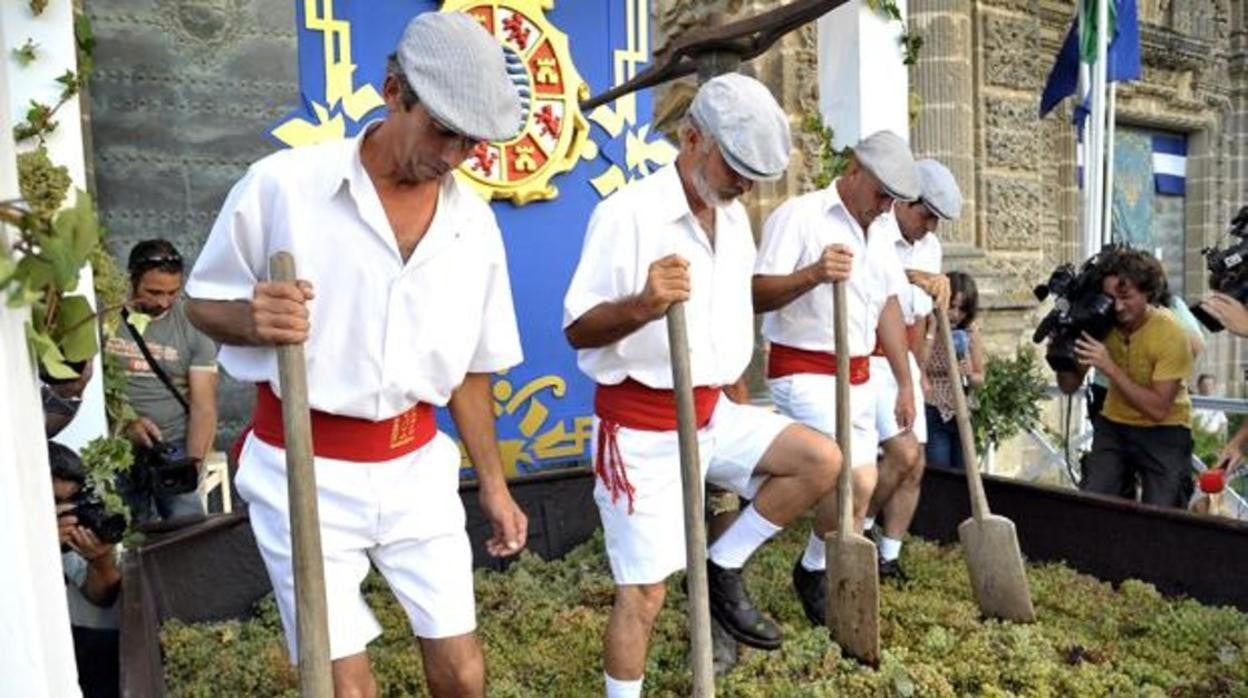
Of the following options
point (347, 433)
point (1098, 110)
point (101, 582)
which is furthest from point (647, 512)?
point (1098, 110)

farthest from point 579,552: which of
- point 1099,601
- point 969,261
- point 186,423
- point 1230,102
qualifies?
point 1230,102

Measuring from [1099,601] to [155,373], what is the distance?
377 centimetres

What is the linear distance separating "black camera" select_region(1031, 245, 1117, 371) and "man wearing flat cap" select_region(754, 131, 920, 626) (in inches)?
45.3

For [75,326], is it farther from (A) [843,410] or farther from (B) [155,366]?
(B) [155,366]

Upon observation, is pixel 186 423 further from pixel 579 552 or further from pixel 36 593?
pixel 36 593

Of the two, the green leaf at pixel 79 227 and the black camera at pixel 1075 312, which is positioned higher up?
the green leaf at pixel 79 227

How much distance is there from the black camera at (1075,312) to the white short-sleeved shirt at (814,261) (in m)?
1.18

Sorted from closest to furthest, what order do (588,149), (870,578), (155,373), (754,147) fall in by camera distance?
(754,147), (870,578), (155,373), (588,149)

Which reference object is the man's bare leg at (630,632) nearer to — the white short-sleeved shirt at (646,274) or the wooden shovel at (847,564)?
the white short-sleeved shirt at (646,274)

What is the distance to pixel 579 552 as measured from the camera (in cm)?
507

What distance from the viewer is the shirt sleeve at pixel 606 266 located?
2844 millimetres

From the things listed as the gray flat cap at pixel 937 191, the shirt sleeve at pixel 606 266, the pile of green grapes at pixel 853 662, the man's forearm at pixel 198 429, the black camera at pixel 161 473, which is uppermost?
the gray flat cap at pixel 937 191

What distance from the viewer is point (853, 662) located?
3.42m

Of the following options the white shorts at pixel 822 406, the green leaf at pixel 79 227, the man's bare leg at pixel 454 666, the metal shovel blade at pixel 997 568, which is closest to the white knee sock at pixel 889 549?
the metal shovel blade at pixel 997 568
